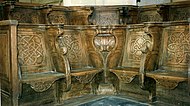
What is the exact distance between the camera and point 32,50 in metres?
2.62

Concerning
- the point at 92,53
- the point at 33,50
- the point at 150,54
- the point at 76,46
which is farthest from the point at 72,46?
the point at 150,54

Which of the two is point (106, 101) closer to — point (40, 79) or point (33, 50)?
point (40, 79)

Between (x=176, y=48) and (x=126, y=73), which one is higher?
(x=176, y=48)

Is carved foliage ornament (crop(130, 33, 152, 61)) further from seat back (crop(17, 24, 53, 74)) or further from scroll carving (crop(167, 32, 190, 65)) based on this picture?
seat back (crop(17, 24, 53, 74))

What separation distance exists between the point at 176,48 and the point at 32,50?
65.4 inches

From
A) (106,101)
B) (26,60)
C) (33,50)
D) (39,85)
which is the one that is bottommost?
(106,101)

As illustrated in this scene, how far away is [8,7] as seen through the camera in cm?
285

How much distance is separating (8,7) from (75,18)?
3.01ft

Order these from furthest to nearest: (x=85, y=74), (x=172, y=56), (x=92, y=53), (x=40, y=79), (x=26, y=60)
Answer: (x=92, y=53) < (x=85, y=74) < (x=172, y=56) < (x=26, y=60) < (x=40, y=79)

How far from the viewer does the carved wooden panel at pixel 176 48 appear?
2543 mm

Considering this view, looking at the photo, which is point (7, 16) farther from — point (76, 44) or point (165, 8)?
point (165, 8)

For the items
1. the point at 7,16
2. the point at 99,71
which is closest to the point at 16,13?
the point at 7,16

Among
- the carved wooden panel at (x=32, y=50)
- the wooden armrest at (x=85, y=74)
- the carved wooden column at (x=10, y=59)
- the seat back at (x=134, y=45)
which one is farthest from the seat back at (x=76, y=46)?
the carved wooden column at (x=10, y=59)

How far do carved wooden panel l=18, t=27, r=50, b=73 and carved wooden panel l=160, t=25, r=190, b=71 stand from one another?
56.9 inches
